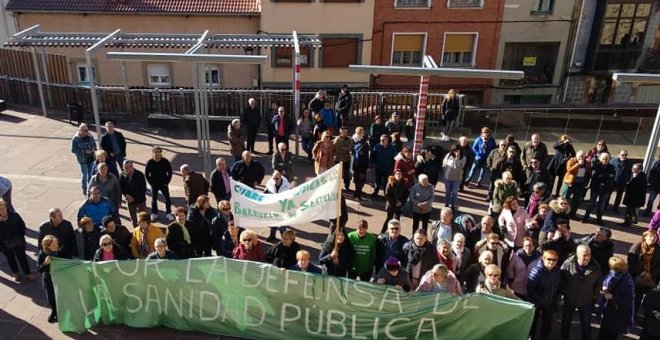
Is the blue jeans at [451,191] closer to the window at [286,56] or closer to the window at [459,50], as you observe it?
the window at [286,56]

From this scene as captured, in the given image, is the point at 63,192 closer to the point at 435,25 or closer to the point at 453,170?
the point at 453,170

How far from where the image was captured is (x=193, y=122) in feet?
53.2

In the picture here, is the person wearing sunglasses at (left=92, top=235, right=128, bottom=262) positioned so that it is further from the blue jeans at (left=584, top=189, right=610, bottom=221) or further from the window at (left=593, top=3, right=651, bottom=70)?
the window at (left=593, top=3, right=651, bottom=70)

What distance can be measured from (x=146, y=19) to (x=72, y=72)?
4.26m

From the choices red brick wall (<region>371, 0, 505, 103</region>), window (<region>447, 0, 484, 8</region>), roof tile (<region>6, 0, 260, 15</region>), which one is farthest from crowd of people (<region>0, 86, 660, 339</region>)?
window (<region>447, 0, 484, 8</region>)

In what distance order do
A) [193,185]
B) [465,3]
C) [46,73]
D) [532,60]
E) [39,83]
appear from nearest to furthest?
[193,185], [39,83], [46,73], [465,3], [532,60]

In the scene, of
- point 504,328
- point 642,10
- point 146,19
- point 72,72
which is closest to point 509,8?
point 642,10

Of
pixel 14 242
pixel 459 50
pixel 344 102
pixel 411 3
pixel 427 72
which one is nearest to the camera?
pixel 14 242

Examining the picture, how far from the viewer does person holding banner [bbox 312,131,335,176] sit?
37.6ft

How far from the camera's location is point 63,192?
12.0 m

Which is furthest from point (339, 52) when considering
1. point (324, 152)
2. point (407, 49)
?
point (324, 152)

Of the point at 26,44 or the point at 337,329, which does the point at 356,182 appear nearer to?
the point at 337,329

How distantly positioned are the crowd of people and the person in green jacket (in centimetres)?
2

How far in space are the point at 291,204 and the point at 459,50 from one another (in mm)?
20361
